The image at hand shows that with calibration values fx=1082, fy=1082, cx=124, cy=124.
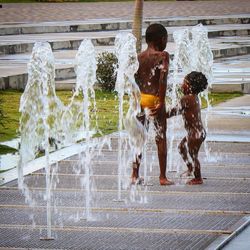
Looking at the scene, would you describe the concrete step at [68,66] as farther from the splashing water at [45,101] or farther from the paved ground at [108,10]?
the paved ground at [108,10]

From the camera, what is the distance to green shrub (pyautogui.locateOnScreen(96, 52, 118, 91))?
761 inches

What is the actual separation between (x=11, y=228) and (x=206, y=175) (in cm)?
305

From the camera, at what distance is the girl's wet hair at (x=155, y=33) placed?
1051cm

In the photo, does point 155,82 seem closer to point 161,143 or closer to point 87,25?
point 161,143

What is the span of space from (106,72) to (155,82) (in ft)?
29.1

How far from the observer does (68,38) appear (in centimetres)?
3114

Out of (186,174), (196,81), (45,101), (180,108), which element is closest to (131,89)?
(180,108)

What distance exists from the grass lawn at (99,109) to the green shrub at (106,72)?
17cm

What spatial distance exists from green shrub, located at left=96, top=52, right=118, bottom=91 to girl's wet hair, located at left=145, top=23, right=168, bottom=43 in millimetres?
8679

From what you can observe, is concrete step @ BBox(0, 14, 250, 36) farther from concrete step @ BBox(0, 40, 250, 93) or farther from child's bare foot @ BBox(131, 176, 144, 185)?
child's bare foot @ BBox(131, 176, 144, 185)

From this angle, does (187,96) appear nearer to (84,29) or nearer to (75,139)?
(75,139)

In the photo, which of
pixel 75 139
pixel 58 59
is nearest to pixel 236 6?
pixel 58 59

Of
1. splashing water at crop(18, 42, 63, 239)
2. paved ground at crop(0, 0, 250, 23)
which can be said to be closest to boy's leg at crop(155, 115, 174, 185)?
splashing water at crop(18, 42, 63, 239)

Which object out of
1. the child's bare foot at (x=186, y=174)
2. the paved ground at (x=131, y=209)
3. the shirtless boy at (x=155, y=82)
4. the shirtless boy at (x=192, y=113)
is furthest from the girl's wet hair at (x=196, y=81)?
the paved ground at (x=131, y=209)
